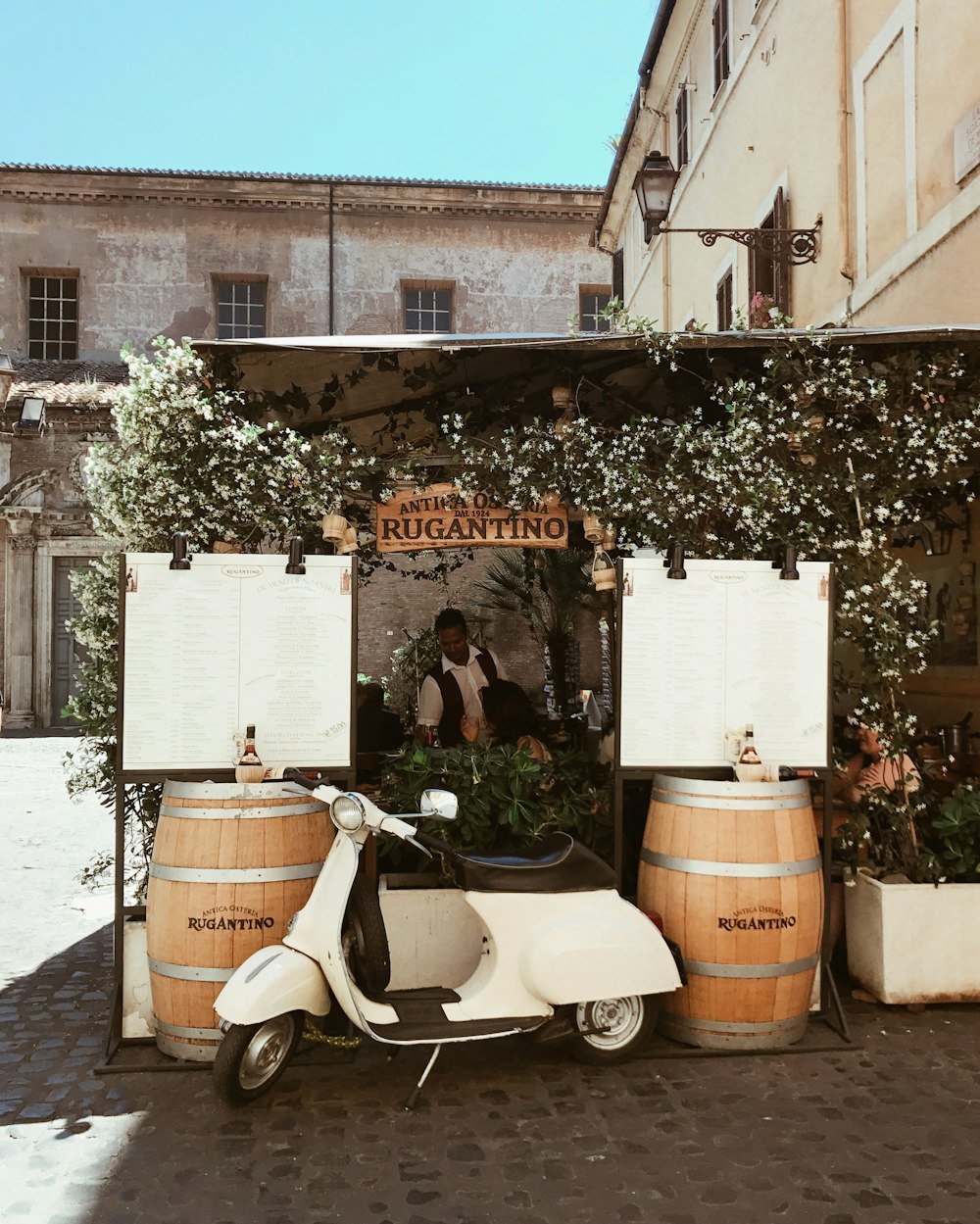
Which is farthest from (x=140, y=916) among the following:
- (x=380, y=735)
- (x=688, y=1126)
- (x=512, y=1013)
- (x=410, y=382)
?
(x=380, y=735)

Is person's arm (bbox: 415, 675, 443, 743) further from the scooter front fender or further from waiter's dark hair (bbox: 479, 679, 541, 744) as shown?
the scooter front fender

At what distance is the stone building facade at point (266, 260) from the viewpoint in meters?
23.5

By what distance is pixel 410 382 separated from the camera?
569 centimetres

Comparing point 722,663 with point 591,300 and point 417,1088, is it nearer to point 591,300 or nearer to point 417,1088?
point 417,1088

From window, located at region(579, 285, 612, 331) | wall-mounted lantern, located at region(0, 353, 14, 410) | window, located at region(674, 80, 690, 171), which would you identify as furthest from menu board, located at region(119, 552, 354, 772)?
window, located at region(579, 285, 612, 331)

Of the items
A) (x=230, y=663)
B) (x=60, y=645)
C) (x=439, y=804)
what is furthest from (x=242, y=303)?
(x=439, y=804)

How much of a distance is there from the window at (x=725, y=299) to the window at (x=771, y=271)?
840 mm

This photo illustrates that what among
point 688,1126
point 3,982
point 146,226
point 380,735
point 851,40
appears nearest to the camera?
point 688,1126

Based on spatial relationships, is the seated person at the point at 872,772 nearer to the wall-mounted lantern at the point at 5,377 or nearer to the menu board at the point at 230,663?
the menu board at the point at 230,663

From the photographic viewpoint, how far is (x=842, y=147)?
907 centimetres

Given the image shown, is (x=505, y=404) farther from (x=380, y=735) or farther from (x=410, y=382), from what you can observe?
(x=380, y=735)

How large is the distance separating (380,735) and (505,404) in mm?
3091

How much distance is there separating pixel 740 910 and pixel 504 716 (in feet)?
10.2

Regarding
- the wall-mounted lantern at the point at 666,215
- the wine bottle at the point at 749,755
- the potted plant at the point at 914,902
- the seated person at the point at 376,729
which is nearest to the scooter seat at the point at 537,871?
the wine bottle at the point at 749,755
